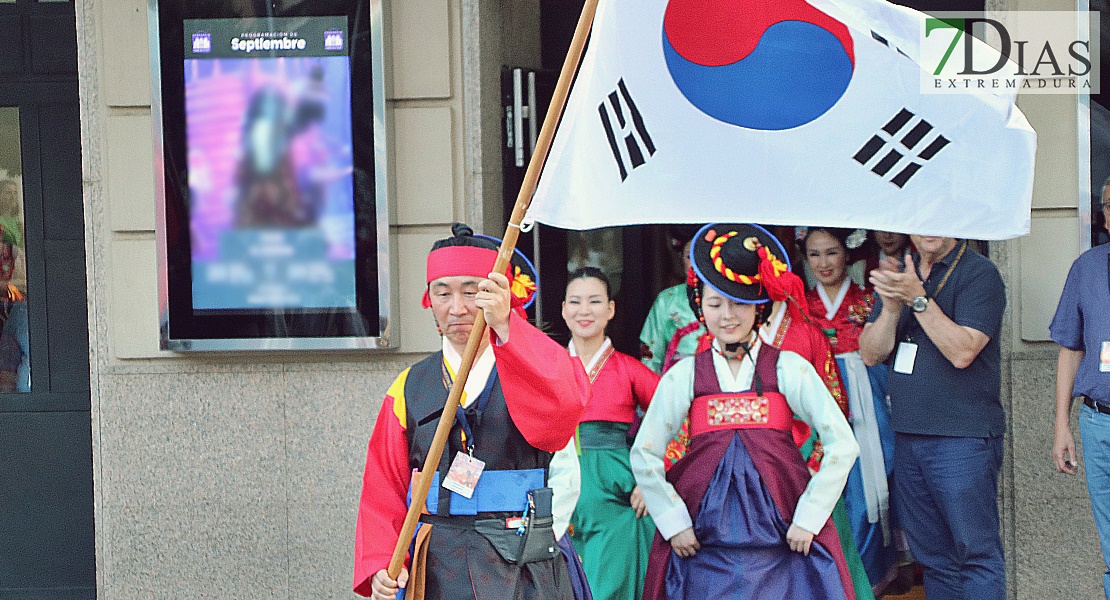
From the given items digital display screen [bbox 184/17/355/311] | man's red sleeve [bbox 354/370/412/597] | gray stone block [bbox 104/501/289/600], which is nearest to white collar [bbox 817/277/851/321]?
digital display screen [bbox 184/17/355/311]

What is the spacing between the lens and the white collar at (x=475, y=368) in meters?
4.00

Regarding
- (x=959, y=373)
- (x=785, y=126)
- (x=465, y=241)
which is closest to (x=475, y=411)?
(x=465, y=241)

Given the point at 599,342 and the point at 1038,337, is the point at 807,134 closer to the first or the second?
the point at 599,342

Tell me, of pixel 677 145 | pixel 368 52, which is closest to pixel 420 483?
pixel 677 145

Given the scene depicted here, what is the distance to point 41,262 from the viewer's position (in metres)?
6.79

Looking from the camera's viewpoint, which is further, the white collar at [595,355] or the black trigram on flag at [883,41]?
the white collar at [595,355]

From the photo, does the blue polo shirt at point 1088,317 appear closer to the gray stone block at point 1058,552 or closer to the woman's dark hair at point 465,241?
the gray stone block at point 1058,552

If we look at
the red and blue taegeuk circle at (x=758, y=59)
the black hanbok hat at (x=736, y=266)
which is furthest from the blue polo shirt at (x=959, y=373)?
the red and blue taegeuk circle at (x=758, y=59)

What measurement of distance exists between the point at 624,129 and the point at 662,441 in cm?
177

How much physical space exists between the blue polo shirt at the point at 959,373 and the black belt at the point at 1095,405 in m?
0.36

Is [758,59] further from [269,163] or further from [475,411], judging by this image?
[269,163]

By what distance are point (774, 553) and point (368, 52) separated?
108 inches

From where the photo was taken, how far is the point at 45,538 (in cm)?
689

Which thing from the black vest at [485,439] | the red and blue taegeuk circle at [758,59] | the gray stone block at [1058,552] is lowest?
the gray stone block at [1058,552]
